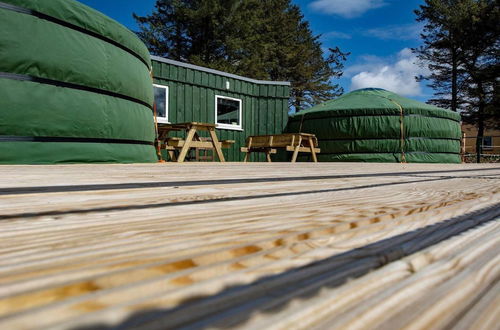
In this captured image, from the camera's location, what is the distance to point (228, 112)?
8164mm

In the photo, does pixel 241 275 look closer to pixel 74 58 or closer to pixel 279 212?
pixel 279 212

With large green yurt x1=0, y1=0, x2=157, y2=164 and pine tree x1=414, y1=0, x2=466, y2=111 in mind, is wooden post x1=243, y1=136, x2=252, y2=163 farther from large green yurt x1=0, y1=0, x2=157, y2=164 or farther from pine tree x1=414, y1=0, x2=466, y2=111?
pine tree x1=414, y1=0, x2=466, y2=111

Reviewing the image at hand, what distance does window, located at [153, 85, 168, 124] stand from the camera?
6.89m

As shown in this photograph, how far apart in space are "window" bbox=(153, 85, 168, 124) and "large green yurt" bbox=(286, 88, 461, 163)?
3315mm

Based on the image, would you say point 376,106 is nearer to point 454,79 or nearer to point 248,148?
point 248,148

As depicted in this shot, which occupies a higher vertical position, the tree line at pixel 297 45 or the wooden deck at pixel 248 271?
the tree line at pixel 297 45

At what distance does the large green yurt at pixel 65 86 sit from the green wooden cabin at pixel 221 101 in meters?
3.15

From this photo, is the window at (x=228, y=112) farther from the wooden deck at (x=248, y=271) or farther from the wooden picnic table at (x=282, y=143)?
the wooden deck at (x=248, y=271)

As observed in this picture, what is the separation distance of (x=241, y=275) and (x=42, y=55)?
323 cm

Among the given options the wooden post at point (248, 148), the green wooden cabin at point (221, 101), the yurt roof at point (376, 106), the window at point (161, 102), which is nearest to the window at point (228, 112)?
the green wooden cabin at point (221, 101)

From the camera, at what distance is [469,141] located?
28.8 meters

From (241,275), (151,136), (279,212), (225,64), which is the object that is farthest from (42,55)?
(225,64)

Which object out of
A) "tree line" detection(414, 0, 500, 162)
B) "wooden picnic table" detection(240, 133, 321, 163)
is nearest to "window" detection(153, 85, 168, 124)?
"wooden picnic table" detection(240, 133, 321, 163)

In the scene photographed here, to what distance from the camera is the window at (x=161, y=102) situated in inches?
271
